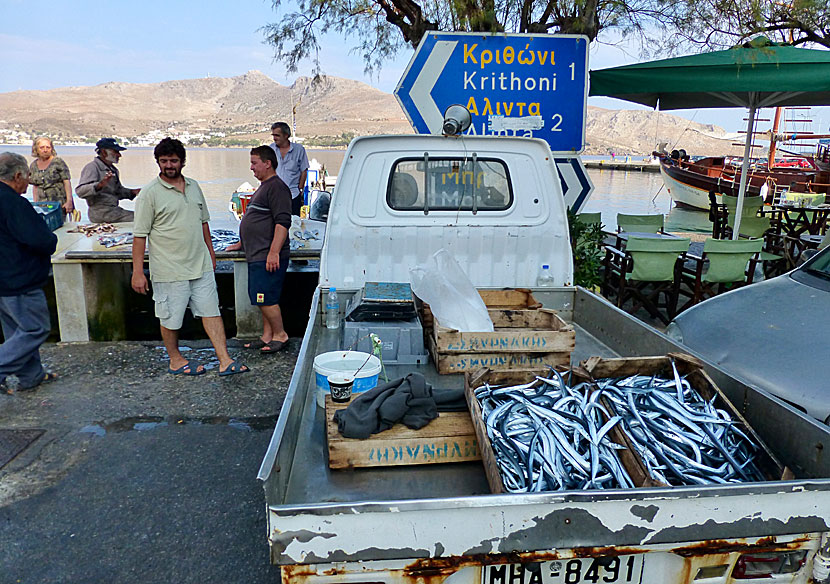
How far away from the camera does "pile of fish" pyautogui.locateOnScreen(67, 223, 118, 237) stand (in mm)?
6762

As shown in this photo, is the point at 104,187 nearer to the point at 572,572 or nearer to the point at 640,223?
the point at 572,572

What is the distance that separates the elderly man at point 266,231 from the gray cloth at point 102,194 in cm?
293

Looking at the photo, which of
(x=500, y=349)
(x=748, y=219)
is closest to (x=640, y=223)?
(x=748, y=219)

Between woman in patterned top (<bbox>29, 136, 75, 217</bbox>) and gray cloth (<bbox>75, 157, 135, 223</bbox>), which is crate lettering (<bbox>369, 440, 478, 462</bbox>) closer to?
gray cloth (<bbox>75, 157, 135, 223</bbox>)

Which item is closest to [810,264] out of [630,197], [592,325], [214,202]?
[592,325]

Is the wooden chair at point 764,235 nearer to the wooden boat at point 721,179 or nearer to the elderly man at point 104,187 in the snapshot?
the elderly man at point 104,187

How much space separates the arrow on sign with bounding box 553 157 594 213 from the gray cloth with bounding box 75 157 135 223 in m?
5.36

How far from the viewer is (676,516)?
1.61 meters

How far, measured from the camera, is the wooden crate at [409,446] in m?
2.14

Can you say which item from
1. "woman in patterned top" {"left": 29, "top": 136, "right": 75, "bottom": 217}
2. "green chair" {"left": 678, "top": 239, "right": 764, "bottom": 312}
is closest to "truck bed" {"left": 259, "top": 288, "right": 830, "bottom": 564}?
"green chair" {"left": 678, "top": 239, "right": 764, "bottom": 312}

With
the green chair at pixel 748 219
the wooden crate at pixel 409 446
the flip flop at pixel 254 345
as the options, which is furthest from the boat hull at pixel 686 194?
the wooden crate at pixel 409 446

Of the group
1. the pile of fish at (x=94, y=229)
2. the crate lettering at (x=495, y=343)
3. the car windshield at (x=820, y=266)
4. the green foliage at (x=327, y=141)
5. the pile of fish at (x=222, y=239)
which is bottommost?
the crate lettering at (x=495, y=343)

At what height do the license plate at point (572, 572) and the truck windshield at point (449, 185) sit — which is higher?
the truck windshield at point (449, 185)

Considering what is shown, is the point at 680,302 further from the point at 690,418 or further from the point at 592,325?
the point at 690,418
